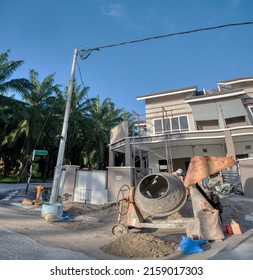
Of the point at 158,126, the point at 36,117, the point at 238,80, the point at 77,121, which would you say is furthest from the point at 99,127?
the point at 238,80

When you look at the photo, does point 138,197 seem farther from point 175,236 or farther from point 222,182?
point 222,182

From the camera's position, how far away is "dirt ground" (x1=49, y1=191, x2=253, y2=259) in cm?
455

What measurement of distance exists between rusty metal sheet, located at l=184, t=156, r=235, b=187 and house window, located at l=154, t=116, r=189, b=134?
11601 millimetres

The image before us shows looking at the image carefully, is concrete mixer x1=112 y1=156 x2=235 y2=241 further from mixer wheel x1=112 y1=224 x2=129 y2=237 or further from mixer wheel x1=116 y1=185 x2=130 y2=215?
mixer wheel x1=116 y1=185 x2=130 y2=215

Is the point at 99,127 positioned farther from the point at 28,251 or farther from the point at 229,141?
the point at 28,251

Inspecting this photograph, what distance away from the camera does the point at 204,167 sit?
6.02 meters

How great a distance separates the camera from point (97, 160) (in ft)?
92.7

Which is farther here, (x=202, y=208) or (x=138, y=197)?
(x=138, y=197)

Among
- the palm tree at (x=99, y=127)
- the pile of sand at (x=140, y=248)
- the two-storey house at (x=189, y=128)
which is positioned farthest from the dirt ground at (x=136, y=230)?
the palm tree at (x=99, y=127)

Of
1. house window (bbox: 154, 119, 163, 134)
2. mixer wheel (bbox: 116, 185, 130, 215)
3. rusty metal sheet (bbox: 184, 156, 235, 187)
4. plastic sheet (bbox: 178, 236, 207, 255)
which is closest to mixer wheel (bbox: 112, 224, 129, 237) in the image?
mixer wheel (bbox: 116, 185, 130, 215)

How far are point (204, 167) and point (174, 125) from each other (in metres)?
12.5

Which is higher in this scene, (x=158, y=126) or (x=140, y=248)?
(x=158, y=126)
